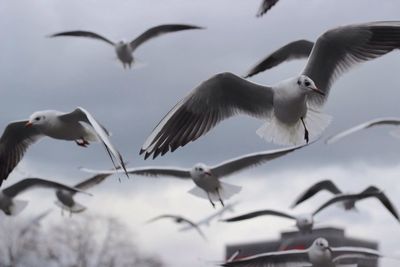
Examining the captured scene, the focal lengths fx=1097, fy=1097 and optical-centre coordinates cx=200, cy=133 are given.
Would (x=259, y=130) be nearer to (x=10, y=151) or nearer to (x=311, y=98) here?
(x=311, y=98)

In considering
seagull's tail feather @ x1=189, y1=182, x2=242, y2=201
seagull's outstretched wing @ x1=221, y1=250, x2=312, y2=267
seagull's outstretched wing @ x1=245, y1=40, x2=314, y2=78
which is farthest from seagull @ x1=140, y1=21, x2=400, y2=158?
seagull's tail feather @ x1=189, y1=182, x2=242, y2=201

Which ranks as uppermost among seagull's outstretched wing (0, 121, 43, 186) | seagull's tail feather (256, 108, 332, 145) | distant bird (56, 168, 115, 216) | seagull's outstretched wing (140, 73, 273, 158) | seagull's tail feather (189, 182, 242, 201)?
seagull's outstretched wing (140, 73, 273, 158)

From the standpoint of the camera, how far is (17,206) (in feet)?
42.8

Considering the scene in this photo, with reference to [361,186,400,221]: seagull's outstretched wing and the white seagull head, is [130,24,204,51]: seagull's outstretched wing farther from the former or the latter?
[361,186,400,221]: seagull's outstretched wing

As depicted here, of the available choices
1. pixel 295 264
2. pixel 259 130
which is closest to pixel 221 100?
pixel 259 130

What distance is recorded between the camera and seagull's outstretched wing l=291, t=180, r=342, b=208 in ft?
38.7

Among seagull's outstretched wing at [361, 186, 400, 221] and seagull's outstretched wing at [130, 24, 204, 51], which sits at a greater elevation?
seagull's outstretched wing at [130, 24, 204, 51]

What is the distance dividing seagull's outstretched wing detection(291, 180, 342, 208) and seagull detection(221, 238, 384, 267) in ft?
2.46

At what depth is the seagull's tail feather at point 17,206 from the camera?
1292 centimetres

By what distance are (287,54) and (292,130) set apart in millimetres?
3419

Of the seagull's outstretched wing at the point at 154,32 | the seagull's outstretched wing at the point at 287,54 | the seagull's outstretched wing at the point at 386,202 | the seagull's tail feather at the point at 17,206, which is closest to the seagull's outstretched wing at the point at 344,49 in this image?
the seagull's outstretched wing at the point at 287,54

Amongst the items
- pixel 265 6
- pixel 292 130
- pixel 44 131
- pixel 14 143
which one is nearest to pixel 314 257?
pixel 14 143

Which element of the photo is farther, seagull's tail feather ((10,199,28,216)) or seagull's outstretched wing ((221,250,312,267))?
seagull's tail feather ((10,199,28,216))

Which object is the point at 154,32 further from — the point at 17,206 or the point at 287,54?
the point at 287,54
